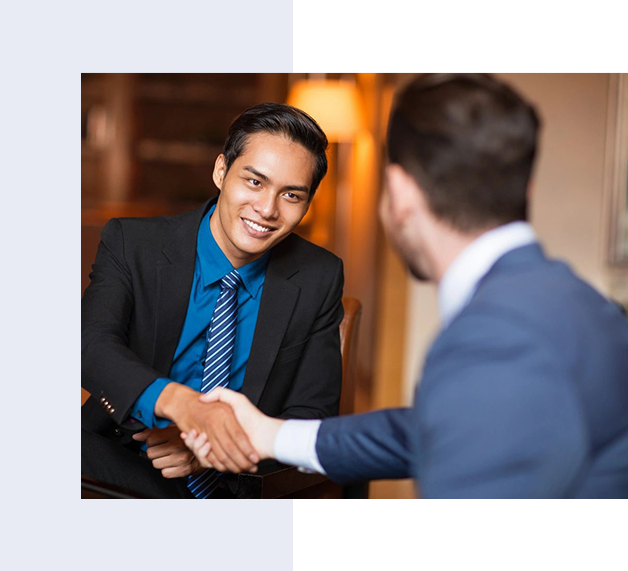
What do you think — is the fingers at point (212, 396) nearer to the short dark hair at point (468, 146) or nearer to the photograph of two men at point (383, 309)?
the photograph of two men at point (383, 309)

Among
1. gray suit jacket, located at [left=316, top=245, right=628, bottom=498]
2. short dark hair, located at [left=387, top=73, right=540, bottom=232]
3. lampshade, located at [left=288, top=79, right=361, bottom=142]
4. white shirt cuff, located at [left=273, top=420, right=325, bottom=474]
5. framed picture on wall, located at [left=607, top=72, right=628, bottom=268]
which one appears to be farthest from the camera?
lampshade, located at [left=288, top=79, right=361, bottom=142]

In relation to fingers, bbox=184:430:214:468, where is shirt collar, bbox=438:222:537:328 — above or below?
above

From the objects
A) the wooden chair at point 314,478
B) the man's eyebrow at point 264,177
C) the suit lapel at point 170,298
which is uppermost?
the man's eyebrow at point 264,177

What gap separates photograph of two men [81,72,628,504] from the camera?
90cm

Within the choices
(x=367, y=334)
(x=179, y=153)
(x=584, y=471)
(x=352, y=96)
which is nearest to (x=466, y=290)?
(x=584, y=471)

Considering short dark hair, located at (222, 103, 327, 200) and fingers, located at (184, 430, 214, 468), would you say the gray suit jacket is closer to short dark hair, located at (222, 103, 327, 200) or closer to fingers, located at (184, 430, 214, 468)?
fingers, located at (184, 430, 214, 468)

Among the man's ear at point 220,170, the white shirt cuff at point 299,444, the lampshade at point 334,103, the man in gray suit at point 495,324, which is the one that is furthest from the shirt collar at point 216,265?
the lampshade at point 334,103

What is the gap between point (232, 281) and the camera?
1.66 meters

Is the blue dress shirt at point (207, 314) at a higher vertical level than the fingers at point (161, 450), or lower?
higher

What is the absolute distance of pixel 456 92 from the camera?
1.01m

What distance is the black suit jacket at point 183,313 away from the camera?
62.3 inches

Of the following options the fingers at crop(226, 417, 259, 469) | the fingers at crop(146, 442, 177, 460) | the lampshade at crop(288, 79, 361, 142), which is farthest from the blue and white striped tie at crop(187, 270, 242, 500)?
the lampshade at crop(288, 79, 361, 142)

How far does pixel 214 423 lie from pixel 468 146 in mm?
714

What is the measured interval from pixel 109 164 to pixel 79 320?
16.7 ft
